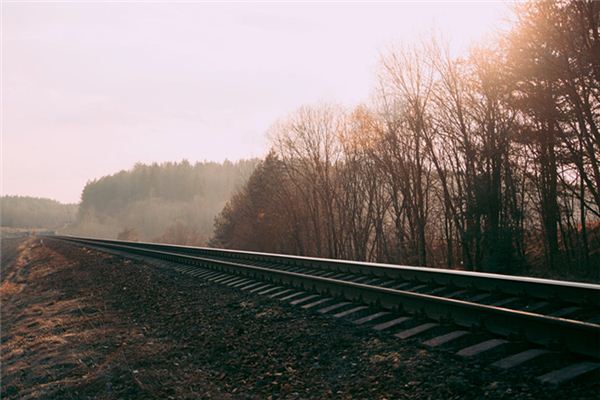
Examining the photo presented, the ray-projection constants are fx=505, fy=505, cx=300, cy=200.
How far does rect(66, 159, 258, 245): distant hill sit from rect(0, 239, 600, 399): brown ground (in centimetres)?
10133

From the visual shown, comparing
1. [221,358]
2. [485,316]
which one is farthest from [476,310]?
[221,358]

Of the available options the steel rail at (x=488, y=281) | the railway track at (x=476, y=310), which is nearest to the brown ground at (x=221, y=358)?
the railway track at (x=476, y=310)

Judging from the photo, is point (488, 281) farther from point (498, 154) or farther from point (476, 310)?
point (498, 154)

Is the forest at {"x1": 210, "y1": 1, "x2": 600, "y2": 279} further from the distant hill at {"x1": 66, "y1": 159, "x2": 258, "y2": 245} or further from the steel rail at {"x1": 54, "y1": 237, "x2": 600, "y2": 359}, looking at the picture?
the distant hill at {"x1": 66, "y1": 159, "x2": 258, "y2": 245}

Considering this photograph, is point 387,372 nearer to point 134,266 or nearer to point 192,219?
point 134,266

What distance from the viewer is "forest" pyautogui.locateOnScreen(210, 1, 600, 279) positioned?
16.9m

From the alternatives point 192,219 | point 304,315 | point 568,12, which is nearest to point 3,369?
point 304,315

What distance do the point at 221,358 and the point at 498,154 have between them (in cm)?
1964

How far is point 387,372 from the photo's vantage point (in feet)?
16.8

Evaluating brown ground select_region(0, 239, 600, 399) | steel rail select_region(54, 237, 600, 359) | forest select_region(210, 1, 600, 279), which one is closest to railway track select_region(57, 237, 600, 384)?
steel rail select_region(54, 237, 600, 359)

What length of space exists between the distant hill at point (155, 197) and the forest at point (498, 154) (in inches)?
3045

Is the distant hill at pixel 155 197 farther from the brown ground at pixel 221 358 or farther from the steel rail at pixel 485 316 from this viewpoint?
the steel rail at pixel 485 316

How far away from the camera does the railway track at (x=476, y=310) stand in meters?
4.56

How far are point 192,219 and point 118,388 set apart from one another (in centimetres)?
11822
